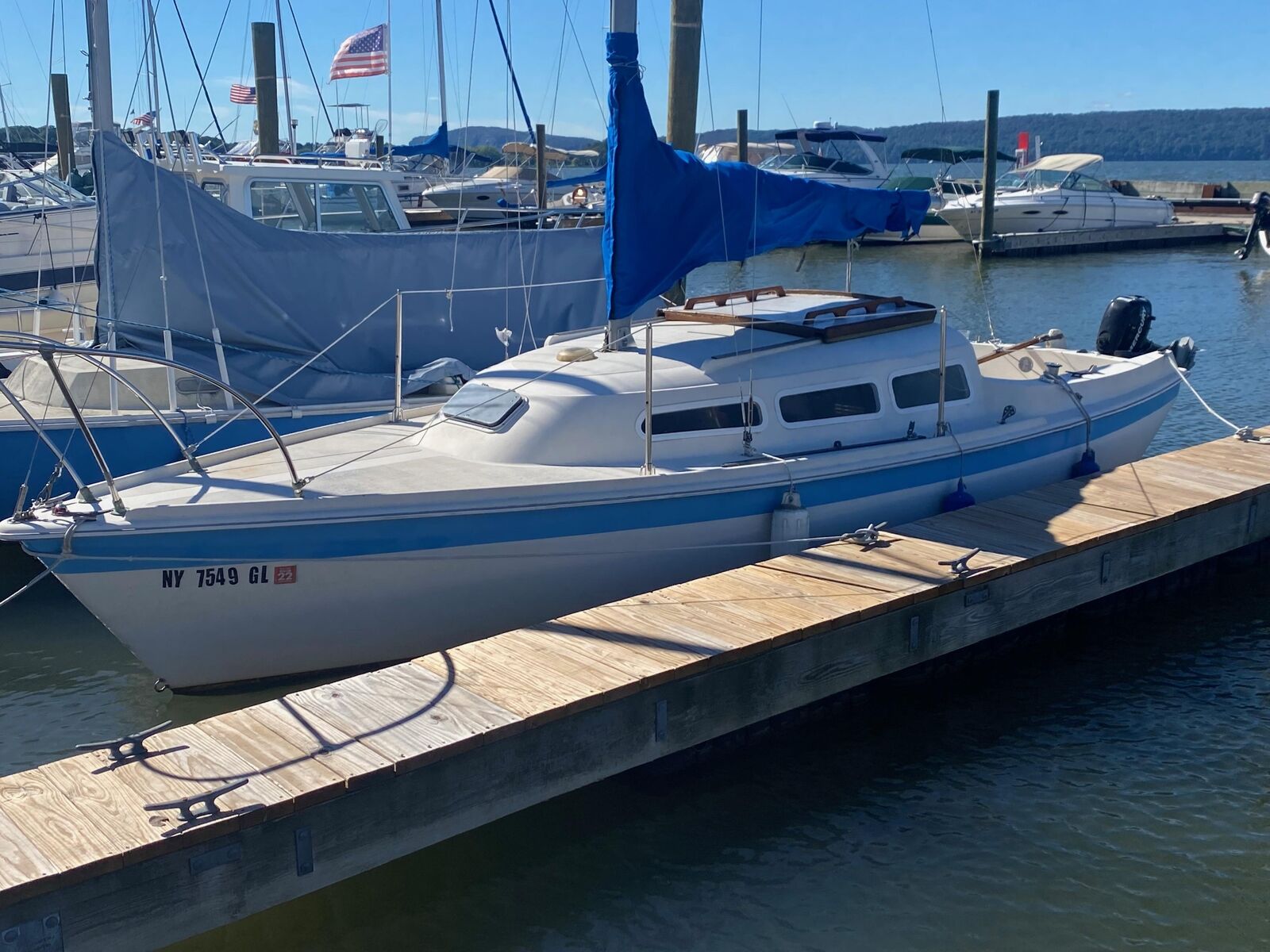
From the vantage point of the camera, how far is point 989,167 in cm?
4081

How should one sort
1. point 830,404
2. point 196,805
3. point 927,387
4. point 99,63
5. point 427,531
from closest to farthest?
point 196,805 < point 427,531 < point 830,404 < point 927,387 < point 99,63

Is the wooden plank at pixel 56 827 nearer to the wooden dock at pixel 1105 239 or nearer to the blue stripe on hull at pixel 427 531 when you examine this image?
the blue stripe on hull at pixel 427 531

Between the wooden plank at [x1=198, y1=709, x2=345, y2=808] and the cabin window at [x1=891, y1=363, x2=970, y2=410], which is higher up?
the cabin window at [x1=891, y1=363, x2=970, y2=410]

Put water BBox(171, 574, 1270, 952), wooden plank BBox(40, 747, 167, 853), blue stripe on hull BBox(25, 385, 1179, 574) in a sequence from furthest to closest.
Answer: blue stripe on hull BBox(25, 385, 1179, 574)
water BBox(171, 574, 1270, 952)
wooden plank BBox(40, 747, 167, 853)

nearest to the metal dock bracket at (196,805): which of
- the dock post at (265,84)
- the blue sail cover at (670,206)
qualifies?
the blue sail cover at (670,206)

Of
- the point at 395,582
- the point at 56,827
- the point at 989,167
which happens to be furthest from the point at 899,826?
the point at 989,167

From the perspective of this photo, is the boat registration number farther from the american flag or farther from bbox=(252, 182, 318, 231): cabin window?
the american flag

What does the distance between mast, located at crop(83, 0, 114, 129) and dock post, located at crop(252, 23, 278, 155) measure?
15.5 meters

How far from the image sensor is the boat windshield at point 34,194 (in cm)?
2377

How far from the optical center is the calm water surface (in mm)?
6984

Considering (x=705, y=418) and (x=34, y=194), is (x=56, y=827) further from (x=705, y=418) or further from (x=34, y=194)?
(x=34, y=194)

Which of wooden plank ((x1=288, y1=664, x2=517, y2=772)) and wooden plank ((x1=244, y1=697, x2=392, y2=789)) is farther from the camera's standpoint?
wooden plank ((x1=288, y1=664, x2=517, y2=772))

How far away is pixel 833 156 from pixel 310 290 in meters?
34.7

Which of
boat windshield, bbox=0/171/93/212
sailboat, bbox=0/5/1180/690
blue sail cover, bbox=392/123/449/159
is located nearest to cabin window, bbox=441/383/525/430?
sailboat, bbox=0/5/1180/690
